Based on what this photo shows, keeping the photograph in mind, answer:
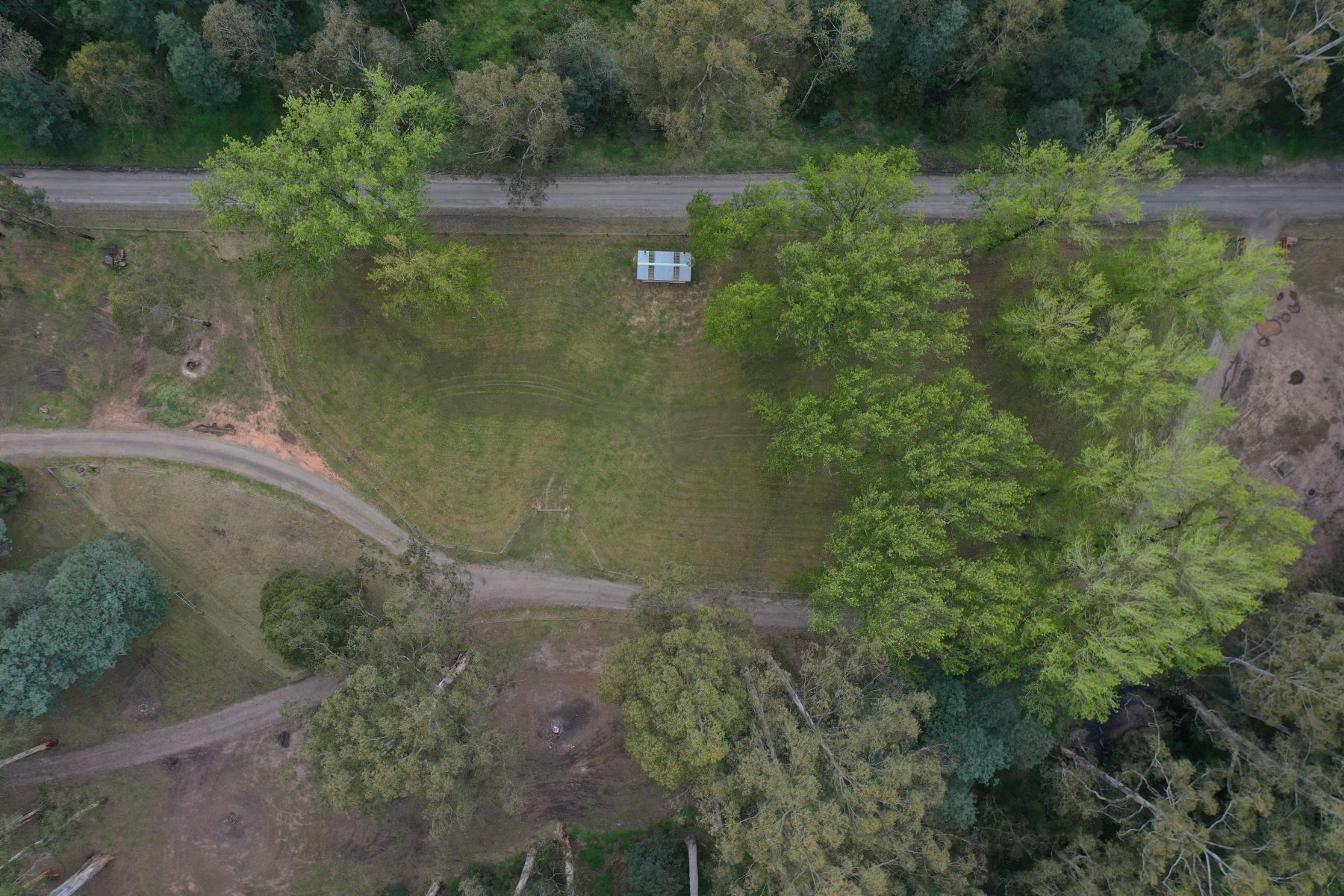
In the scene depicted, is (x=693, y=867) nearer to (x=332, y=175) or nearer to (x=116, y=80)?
(x=332, y=175)

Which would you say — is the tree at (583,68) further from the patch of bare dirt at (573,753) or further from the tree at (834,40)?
the patch of bare dirt at (573,753)

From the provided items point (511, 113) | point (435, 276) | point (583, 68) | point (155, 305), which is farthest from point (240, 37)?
point (583, 68)

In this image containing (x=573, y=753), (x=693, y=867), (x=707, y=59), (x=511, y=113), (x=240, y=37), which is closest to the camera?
(x=707, y=59)

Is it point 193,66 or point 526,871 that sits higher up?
point 193,66

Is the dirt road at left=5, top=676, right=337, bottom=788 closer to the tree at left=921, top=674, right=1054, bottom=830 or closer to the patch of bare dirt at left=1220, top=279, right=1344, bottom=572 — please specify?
the tree at left=921, top=674, right=1054, bottom=830

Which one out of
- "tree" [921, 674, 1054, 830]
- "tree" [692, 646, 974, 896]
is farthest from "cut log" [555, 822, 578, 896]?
"tree" [921, 674, 1054, 830]

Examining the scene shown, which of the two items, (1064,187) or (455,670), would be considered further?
(455,670)
